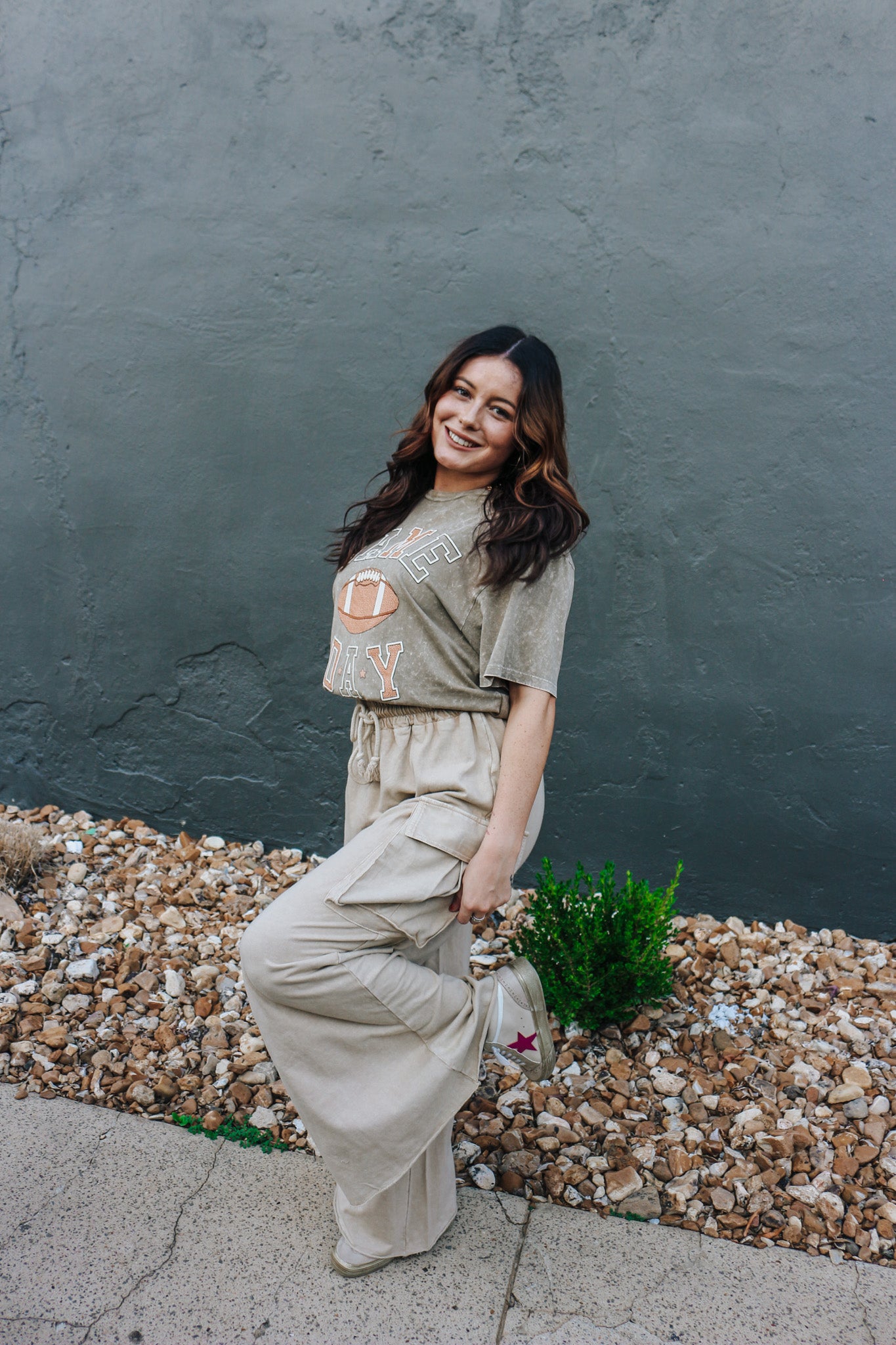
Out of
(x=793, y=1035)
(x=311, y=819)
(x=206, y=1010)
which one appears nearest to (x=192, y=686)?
(x=311, y=819)

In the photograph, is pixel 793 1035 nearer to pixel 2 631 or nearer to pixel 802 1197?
pixel 802 1197

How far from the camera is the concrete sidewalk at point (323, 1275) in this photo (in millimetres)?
1818

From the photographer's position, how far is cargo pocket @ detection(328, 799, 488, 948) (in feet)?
5.45

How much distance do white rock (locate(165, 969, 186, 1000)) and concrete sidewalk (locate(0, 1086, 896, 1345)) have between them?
2.05 ft

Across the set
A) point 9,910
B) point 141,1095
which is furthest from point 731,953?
point 9,910

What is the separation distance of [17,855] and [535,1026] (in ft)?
7.27

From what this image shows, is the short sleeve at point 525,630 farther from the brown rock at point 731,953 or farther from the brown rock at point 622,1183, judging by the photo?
the brown rock at point 731,953

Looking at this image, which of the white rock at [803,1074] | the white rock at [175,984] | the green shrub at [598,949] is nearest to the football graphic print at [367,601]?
the green shrub at [598,949]

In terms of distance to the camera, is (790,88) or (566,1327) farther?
(790,88)

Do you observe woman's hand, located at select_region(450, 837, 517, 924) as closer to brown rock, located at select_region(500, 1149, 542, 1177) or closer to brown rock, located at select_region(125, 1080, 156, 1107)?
brown rock, located at select_region(500, 1149, 542, 1177)

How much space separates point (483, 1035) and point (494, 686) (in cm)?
70

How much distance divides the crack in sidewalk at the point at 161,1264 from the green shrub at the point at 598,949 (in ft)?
3.26

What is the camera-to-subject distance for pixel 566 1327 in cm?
183

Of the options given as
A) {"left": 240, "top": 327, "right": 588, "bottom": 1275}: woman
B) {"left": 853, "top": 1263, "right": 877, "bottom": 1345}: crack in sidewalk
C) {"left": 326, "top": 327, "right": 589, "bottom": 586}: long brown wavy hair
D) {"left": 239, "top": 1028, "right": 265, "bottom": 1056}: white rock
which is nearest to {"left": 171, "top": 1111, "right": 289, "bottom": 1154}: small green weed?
{"left": 239, "top": 1028, "right": 265, "bottom": 1056}: white rock
